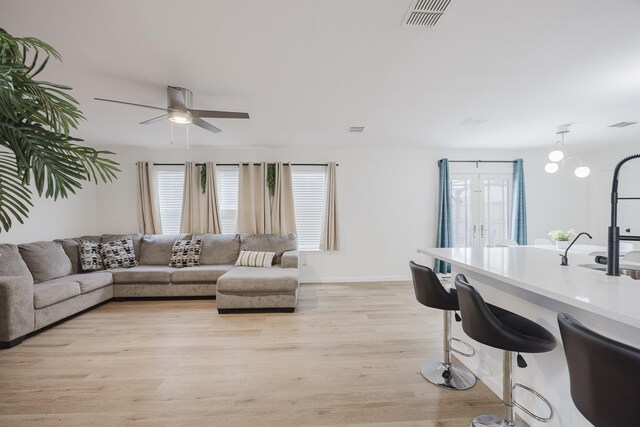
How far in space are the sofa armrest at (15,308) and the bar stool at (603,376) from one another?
14.1 ft

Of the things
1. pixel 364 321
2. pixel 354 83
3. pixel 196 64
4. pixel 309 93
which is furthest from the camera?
pixel 364 321

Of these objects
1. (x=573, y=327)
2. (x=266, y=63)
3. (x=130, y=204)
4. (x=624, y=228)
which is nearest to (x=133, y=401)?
(x=573, y=327)

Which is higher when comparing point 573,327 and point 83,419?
point 573,327

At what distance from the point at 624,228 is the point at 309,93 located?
624 centimetres

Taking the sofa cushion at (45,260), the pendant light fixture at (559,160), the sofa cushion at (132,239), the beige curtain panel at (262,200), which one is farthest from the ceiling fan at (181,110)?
the pendant light fixture at (559,160)

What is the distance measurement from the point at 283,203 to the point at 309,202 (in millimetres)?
501

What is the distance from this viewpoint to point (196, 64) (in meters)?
2.18

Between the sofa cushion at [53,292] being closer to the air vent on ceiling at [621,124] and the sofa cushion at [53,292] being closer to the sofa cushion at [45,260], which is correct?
the sofa cushion at [45,260]

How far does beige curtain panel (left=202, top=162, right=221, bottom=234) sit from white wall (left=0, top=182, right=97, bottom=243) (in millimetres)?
1809

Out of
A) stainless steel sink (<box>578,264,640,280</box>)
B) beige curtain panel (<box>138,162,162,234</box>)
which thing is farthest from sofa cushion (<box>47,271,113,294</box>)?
stainless steel sink (<box>578,264,640,280</box>)

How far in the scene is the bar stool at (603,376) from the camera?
0.73m

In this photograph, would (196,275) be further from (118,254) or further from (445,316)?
(445,316)

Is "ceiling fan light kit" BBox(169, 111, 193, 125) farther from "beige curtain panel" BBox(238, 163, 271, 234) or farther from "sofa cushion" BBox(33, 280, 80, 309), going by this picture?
"sofa cushion" BBox(33, 280, 80, 309)

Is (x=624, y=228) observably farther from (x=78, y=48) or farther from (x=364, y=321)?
(x=78, y=48)
